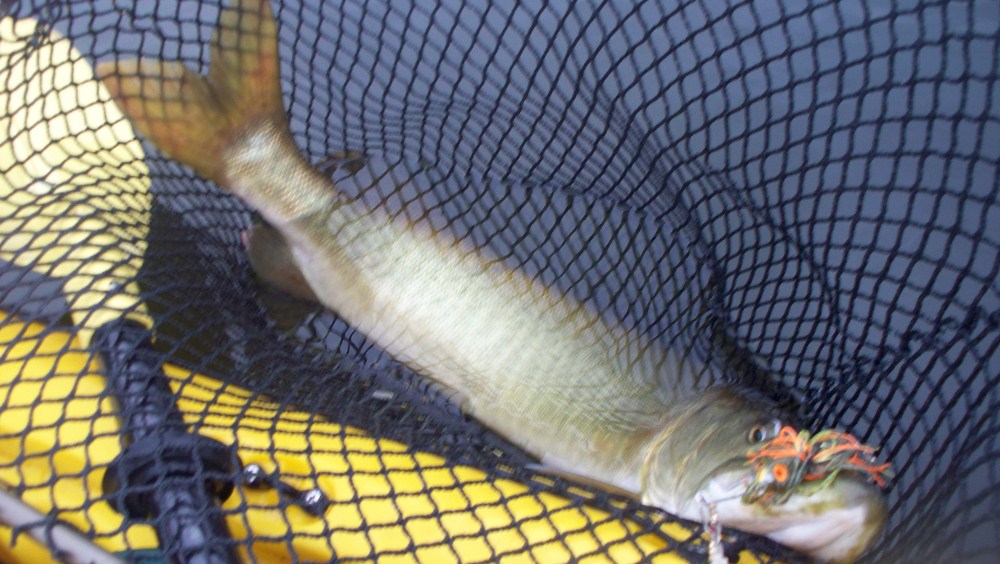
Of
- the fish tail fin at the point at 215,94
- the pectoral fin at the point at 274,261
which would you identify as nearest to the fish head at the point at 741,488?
the pectoral fin at the point at 274,261

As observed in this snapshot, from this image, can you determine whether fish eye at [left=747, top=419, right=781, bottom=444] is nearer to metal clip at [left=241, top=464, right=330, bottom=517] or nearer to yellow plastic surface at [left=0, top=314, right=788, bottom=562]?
yellow plastic surface at [left=0, top=314, right=788, bottom=562]

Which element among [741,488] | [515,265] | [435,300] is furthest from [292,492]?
[515,265]

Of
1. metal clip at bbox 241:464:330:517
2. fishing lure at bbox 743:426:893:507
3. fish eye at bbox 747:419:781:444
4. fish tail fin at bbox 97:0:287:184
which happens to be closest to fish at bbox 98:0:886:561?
fish tail fin at bbox 97:0:287:184

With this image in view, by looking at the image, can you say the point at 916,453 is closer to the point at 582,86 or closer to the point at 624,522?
the point at 624,522

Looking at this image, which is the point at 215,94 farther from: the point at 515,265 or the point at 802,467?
the point at 802,467

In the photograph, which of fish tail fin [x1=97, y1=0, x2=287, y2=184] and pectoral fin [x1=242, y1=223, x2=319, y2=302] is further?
pectoral fin [x1=242, y1=223, x2=319, y2=302]

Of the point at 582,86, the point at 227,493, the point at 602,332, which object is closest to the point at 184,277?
the point at 227,493
